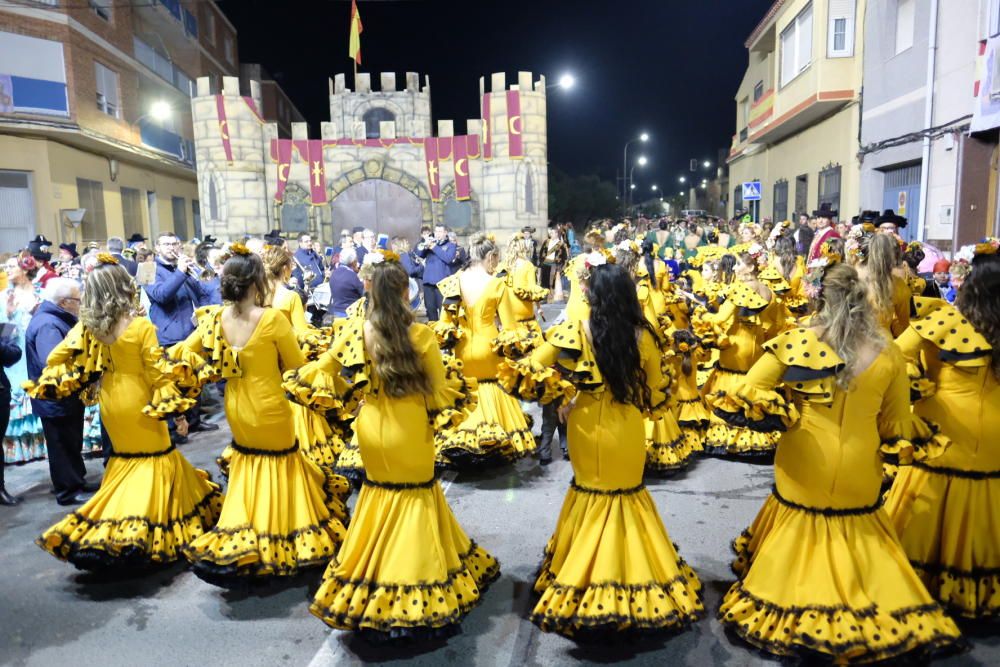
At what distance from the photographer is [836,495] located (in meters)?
3.38

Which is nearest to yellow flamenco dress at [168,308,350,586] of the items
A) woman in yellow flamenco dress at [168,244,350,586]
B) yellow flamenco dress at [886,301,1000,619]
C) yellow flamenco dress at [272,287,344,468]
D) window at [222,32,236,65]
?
woman in yellow flamenco dress at [168,244,350,586]

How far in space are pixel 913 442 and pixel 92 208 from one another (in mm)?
25276

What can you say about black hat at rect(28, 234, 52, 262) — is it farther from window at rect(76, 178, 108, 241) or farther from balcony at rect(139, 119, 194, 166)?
balcony at rect(139, 119, 194, 166)

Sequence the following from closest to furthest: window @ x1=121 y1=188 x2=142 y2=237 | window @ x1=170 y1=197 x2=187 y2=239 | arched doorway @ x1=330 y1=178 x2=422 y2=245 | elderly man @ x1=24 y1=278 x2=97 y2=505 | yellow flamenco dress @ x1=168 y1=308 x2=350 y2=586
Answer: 1. yellow flamenco dress @ x1=168 y1=308 x2=350 y2=586
2. elderly man @ x1=24 y1=278 x2=97 y2=505
3. arched doorway @ x1=330 y1=178 x2=422 y2=245
4. window @ x1=121 y1=188 x2=142 y2=237
5. window @ x1=170 y1=197 x2=187 y2=239

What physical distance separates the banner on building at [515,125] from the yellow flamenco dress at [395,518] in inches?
780

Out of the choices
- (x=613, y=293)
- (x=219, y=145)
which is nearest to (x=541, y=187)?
(x=219, y=145)

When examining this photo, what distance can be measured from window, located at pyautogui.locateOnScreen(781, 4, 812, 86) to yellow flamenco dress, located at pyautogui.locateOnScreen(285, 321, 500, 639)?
59.2 feet

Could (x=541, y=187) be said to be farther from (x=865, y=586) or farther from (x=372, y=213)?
(x=865, y=586)

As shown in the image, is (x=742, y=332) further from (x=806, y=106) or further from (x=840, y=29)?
(x=806, y=106)

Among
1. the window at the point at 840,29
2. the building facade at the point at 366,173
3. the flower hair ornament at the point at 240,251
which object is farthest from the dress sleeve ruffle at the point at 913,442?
the building facade at the point at 366,173

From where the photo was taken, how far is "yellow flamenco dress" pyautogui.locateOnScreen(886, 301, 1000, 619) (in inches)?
145

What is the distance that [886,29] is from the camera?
14.2m

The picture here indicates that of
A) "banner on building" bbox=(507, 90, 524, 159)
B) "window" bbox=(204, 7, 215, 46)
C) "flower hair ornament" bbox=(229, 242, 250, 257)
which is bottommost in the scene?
"flower hair ornament" bbox=(229, 242, 250, 257)

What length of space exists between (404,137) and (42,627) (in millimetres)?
20731
